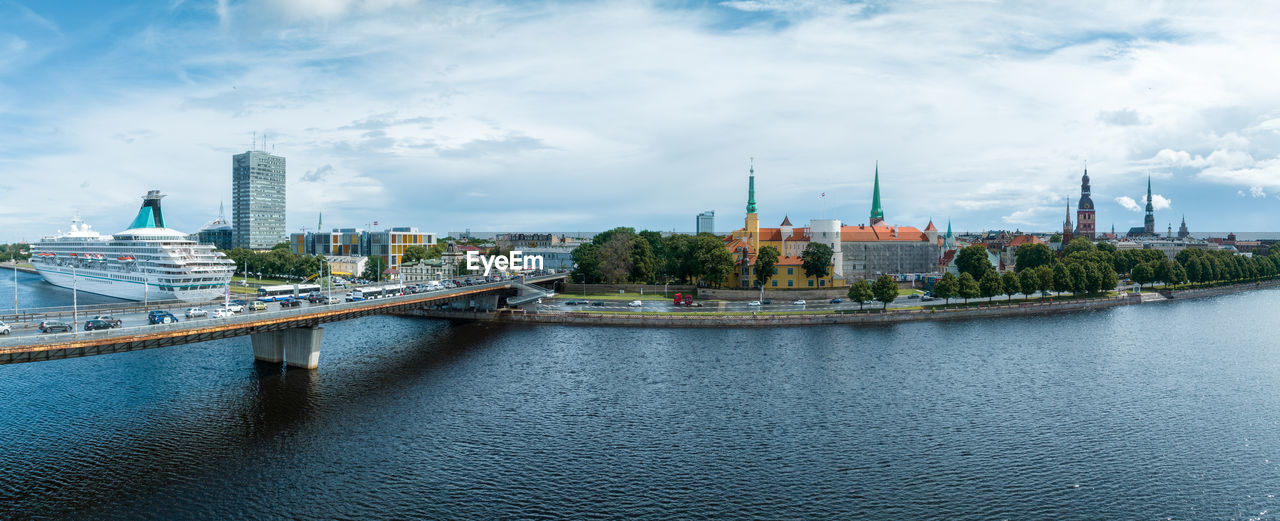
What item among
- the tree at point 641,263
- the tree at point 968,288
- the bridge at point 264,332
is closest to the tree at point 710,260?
the tree at point 641,263

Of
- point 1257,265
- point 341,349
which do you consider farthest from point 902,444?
point 1257,265

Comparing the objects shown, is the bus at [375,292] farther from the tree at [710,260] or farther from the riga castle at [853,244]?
the riga castle at [853,244]

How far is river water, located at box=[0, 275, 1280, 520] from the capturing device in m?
35.2

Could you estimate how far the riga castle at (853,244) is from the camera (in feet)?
457

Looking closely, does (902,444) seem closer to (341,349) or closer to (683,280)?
(341,349)

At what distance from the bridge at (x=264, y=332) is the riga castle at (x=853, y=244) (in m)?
53.6

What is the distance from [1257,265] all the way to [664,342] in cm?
17590

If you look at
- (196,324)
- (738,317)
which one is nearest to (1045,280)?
(738,317)

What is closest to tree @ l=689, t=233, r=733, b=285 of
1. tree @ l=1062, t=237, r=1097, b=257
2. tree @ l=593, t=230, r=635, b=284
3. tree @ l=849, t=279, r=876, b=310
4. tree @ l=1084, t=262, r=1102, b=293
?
tree @ l=593, t=230, r=635, b=284

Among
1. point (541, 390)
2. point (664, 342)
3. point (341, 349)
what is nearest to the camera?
point (541, 390)

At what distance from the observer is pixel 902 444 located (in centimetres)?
4359

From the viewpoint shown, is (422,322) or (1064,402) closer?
(1064,402)

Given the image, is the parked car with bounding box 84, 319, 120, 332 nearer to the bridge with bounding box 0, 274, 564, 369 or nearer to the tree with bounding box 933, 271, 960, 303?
the bridge with bounding box 0, 274, 564, 369

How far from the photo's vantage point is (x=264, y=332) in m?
63.5
